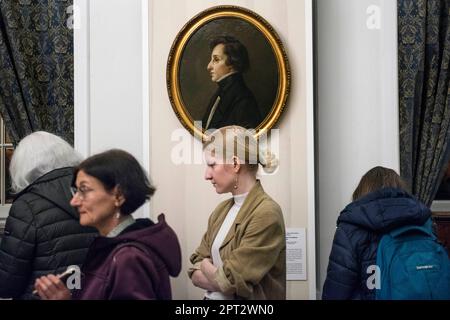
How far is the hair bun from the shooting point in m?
2.02

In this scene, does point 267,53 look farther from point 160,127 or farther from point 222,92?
point 160,127

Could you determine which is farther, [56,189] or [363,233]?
[363,233]

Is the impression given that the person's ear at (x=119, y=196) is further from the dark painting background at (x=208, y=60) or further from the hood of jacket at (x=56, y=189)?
the dark painting background at (x=208, y=60)

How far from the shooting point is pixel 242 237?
1902 millimetres

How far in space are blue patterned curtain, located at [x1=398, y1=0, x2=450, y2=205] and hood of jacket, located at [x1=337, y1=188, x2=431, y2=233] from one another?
822mm

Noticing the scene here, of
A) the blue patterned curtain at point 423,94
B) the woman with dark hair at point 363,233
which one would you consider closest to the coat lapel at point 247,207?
the woman with dark hair at point 363,233

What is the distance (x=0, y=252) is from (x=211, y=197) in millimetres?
778

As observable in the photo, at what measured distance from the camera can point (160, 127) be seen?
7.68 feet

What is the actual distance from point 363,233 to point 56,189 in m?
0.95

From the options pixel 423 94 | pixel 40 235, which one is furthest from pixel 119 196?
pixel 423 94

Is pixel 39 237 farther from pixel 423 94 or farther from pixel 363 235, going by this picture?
pixel 423 94

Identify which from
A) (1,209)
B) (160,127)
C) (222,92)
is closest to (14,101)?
(1,209)

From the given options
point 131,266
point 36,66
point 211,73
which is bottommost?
point 131,266

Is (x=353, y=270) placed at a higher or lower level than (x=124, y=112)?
lower
